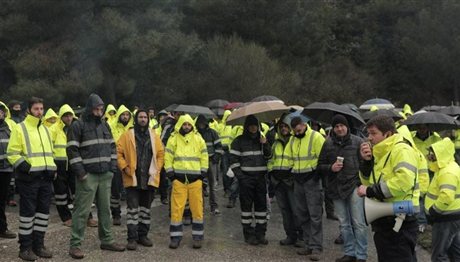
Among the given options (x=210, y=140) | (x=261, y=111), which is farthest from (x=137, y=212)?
(x=210, y=140)

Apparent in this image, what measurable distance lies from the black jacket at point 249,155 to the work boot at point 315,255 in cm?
151

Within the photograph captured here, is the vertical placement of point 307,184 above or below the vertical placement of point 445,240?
above

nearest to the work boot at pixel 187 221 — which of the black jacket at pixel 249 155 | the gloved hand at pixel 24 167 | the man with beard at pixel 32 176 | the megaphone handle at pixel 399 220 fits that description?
the black jacket at pixel 249 155

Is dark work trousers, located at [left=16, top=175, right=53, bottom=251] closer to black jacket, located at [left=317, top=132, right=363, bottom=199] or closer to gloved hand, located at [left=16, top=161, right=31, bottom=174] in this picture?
gloved hand, located at [left=16, top=161, right=31, bottom=174]

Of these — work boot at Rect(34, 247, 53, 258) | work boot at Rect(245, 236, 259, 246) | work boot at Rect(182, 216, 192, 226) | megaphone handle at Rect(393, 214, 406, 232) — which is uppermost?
megaphone handle at Rect(393, 214, 406, 232)

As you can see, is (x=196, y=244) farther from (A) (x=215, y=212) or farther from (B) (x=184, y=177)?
(A) (x=215, y=212)

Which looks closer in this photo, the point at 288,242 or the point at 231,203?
the point at 288,242

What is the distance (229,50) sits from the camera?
97.5 feet

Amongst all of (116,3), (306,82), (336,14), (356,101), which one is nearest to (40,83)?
(116,3)

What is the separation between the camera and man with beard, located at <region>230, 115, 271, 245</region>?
797 centimetres

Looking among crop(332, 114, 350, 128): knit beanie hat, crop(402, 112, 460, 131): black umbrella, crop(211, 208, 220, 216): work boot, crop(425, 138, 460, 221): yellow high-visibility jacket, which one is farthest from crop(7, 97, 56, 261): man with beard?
crop(402, 112, 460, 131): black umbrella

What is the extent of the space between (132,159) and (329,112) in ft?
10.7

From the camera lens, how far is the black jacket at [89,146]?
696 cm

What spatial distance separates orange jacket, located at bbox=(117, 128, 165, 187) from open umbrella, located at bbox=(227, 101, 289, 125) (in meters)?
1.31
